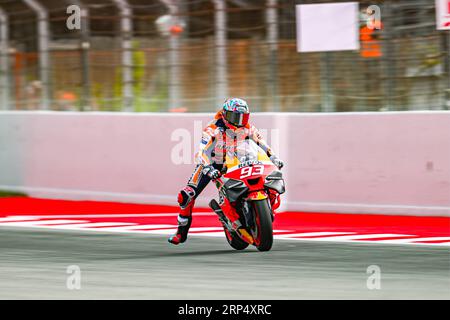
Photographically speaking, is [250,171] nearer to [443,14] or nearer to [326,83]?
[443,14]

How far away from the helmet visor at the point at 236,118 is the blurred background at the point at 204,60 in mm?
4550

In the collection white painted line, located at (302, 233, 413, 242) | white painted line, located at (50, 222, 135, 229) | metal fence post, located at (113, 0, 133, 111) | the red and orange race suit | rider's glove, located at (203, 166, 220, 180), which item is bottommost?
white painted line, located at (302, 233, 413, 242)

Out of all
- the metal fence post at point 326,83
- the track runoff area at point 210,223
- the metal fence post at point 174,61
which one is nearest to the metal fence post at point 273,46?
the metal fence post at point 326,83

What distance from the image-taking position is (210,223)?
1484cm

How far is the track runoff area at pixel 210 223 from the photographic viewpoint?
1322cm

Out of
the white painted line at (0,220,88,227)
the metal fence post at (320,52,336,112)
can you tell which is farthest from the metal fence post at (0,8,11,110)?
the metal fence post at (320,52,336,112)

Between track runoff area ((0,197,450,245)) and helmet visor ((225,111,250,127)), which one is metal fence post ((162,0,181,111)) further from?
helmet visor ((225,111,250,127))

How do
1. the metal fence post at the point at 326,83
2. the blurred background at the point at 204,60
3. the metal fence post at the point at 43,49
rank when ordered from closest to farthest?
the blurred background at the point at 204,60
the metal fence post at the point at 326,83
the metal fence post at the point at 43,49

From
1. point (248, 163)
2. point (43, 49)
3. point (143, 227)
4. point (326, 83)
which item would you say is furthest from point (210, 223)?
point (43, 49)

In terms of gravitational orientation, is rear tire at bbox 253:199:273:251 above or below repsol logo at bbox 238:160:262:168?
below

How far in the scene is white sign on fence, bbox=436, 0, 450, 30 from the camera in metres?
14.8

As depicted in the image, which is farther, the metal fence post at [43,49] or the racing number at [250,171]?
the metal fence post at [43,49]

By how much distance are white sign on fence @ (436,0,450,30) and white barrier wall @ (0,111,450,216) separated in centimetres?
120

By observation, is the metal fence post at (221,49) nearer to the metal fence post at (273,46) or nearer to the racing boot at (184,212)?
the metal fence post at (273,46)
